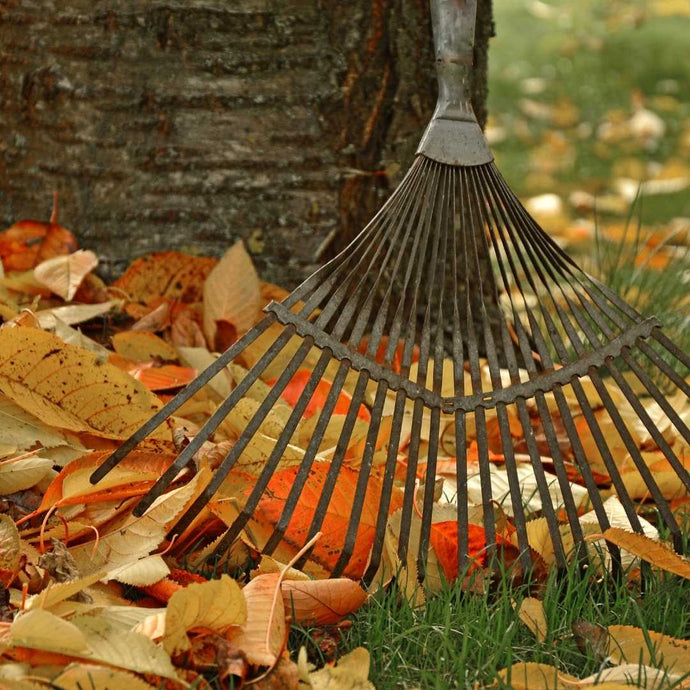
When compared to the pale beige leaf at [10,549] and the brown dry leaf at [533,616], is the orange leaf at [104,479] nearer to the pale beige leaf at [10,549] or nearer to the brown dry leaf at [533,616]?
the pale beige leaf at [10,549]

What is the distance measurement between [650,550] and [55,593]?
0.75 meters

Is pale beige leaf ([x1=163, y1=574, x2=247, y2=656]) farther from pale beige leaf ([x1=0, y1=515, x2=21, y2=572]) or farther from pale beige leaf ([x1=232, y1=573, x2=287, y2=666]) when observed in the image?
pale beige leaf ([x1=0, y1=515, x2=21, y2=572])

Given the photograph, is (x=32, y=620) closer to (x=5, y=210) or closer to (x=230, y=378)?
(x=230, y=378)

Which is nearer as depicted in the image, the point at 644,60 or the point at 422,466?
the point at 422,466

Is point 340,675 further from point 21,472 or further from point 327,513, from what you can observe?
point 21,472

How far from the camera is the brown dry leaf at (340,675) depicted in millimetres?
1073

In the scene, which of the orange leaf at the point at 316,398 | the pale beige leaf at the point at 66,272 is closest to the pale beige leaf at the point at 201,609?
the orange leaf at the point at 316,398

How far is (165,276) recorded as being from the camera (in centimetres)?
194

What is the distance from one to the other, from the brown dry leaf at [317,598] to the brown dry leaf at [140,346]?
66 centimetres

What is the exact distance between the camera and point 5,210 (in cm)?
203

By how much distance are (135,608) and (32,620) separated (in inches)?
6.2

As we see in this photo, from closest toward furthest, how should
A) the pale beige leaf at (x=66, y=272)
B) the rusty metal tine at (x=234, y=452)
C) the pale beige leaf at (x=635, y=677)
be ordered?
the pale beige leaf at (x=635, y=677) → the rusty metal tine at (x=234, y=452) → the pale beige leaf at (x=66, y=272)

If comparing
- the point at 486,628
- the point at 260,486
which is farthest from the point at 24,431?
the point at 486,628

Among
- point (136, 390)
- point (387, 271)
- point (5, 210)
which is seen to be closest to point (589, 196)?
point (387, 271)
